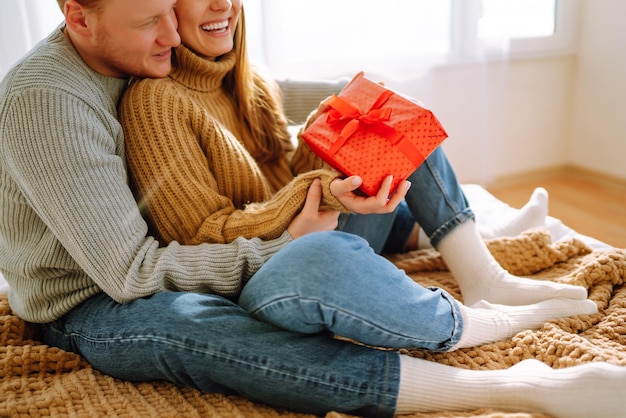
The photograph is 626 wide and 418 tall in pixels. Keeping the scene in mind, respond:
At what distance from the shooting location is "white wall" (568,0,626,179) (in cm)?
236

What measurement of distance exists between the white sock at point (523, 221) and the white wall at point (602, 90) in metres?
1.09

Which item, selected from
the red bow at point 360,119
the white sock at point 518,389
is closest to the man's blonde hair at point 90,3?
the red bow at point 360,119

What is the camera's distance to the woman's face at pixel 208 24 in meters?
1.12

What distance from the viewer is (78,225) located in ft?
3.09

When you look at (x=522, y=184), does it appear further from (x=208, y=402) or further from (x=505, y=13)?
(x=208, y=402)

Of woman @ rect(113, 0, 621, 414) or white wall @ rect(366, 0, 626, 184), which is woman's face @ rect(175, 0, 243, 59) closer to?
woman @ rect(113, 0, 621, 414)

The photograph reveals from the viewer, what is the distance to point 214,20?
115cm

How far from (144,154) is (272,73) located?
97 cm

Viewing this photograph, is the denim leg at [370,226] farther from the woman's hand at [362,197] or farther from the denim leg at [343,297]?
the denim leg at [343,297]

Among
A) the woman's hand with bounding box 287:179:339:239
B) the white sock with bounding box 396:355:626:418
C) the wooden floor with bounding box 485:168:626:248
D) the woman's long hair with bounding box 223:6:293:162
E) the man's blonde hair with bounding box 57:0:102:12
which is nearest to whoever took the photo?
the white sock with bounding box 396:355:626:418

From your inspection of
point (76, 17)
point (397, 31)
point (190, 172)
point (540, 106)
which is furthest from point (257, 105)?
point (540, 106)

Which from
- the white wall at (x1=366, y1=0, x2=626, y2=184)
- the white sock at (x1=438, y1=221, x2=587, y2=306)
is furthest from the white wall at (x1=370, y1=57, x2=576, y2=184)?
Result: the white sock at (x1=438, y1=221, x2=587, y2=306)

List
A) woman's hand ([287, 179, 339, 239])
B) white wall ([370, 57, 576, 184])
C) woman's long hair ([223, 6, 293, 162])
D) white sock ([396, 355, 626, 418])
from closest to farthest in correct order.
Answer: white sock ([396, 355, 626, 418]) < woman's hand ([287, 179, 339, 239]) < woman's long hair ([223, 6, 293, 162]) < white wall ([370, 57, 576, 184])

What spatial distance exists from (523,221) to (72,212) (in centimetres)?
104
